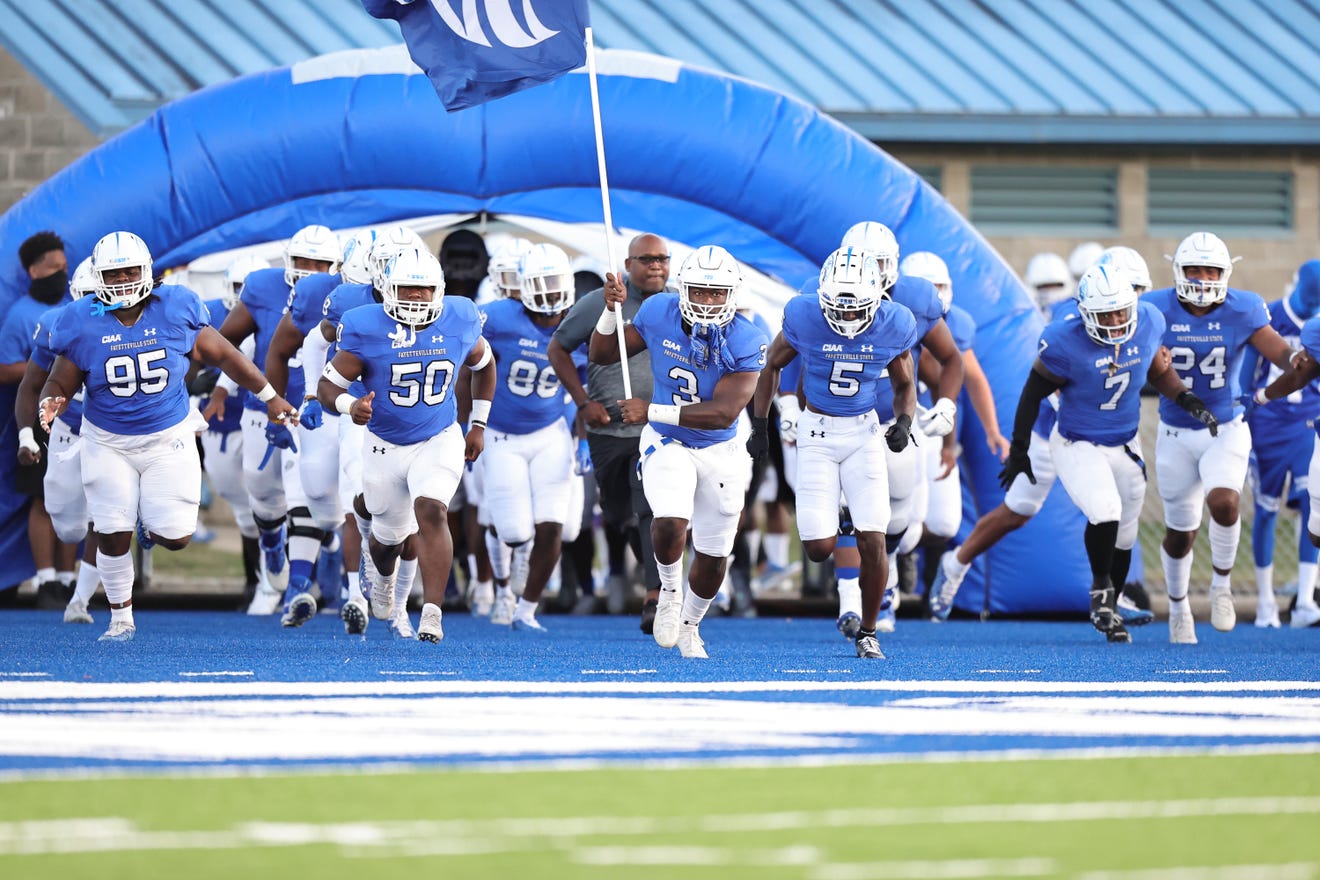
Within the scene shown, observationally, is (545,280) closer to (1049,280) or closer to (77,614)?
(77,614)

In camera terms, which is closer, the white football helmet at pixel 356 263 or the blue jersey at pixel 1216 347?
the blue jersey at pixel 1216 347

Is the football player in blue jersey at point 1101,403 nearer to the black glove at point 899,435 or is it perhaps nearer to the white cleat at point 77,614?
the black glove at point 899,435

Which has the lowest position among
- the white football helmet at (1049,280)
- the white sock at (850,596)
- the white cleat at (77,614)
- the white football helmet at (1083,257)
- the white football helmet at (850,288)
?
the white cleat at (77,614)

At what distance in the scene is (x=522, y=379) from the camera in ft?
33.0

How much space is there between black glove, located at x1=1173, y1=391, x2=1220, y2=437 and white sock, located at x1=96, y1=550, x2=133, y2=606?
15.0ft

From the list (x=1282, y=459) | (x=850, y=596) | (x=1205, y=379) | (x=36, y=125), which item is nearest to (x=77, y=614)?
(x=850, y=596)

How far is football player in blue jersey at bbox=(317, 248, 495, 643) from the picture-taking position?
8312 millimetres

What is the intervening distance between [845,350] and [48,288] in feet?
16.8

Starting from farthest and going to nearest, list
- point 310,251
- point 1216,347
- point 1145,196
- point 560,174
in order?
point 1145,196 < point 560,174 < point 310,251 < point 1216,347

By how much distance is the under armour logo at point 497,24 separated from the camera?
9711 millimetres

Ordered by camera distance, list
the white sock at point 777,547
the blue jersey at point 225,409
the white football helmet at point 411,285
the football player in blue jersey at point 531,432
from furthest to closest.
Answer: the white sock at point 777,547 < the blue jersey at point 225,409 < the football player in blue jersey at point 531,432 < the white football helmet at point 411,285

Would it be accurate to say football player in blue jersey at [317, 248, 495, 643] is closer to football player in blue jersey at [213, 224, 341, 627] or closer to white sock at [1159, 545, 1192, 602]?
football player in blue jersey at [213, 224, 341, 627]

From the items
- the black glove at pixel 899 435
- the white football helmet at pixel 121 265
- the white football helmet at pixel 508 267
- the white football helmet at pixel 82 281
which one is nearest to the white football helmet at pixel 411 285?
the white football helmet at pixel 121 265

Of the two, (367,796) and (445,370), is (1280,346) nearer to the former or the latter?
(445,370)
